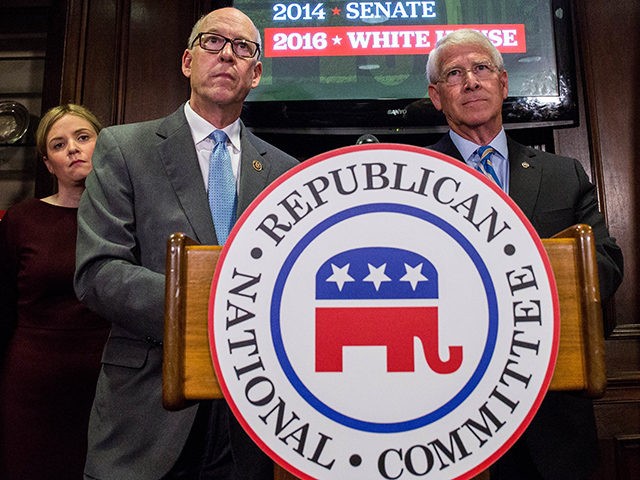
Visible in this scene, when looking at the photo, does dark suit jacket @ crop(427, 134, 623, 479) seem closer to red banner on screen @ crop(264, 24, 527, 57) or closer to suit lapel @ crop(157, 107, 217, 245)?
suit lapel @ crop(157, 107, 217, 245)

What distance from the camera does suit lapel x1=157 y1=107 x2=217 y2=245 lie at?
1.04 m

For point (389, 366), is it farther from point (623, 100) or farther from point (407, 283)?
point (623, 100)

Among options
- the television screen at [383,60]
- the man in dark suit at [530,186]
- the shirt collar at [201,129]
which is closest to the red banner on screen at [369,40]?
the television screen at [383,60]

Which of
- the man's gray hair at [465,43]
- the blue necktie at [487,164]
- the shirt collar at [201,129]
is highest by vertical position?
the man's gray hair at [465,43]

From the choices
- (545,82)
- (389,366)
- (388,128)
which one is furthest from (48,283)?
(545,82)

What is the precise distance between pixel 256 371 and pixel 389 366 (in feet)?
0.41

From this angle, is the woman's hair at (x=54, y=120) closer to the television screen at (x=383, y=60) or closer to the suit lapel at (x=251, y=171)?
the television screen at (x=383, y=60)

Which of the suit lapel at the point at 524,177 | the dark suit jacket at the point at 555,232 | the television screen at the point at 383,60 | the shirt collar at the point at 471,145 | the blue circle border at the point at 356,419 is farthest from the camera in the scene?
the television screen at the point at 383,60

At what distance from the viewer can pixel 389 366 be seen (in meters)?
0.57

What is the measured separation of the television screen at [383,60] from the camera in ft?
6.38

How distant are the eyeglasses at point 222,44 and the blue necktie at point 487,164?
54 centimetres

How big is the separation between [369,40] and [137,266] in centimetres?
138

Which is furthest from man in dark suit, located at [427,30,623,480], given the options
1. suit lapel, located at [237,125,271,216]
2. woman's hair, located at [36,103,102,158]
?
woman's hair, located at [36,103,102,158]

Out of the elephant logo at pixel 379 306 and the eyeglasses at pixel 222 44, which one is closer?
the elephant logo at pixel 379 306
